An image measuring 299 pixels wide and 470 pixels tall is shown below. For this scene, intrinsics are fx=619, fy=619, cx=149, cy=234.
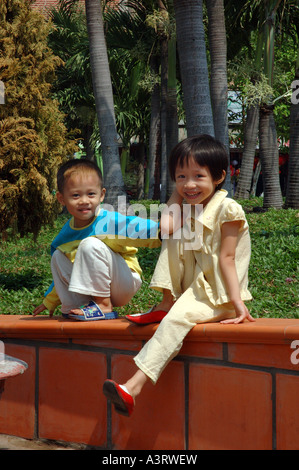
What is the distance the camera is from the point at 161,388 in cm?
309

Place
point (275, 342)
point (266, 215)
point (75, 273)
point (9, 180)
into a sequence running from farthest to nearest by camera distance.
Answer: point (266, 215) < point (9, 180) < point (75, 273) < point (275, 342)

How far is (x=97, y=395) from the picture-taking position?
10.9ft

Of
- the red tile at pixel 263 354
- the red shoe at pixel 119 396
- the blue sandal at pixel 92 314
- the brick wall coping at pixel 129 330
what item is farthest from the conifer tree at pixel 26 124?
the red tile at pixel 263 354

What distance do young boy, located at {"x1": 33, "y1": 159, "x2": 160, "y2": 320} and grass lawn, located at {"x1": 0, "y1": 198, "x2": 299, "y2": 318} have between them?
1.78 meters

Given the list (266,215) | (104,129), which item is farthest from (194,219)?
(266,215)

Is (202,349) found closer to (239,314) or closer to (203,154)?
(239,314)

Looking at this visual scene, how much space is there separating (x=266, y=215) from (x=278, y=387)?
7545 millimetres

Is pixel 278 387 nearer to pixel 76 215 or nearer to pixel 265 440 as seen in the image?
pixel 265 440

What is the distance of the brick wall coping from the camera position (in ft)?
8.85

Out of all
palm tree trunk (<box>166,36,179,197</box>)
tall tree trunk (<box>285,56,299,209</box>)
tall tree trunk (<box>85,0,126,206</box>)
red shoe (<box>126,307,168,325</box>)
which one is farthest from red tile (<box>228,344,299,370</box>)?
palm tree trunk (<box>166,36,179,197</box>)

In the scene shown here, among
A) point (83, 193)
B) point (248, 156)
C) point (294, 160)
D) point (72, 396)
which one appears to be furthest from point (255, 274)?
point (248, 156)

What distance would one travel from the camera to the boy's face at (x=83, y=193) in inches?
139

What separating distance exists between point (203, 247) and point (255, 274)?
319 centimetres

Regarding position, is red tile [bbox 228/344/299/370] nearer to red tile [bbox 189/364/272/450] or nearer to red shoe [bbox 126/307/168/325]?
red tile [bbox 189/364/272/450]
